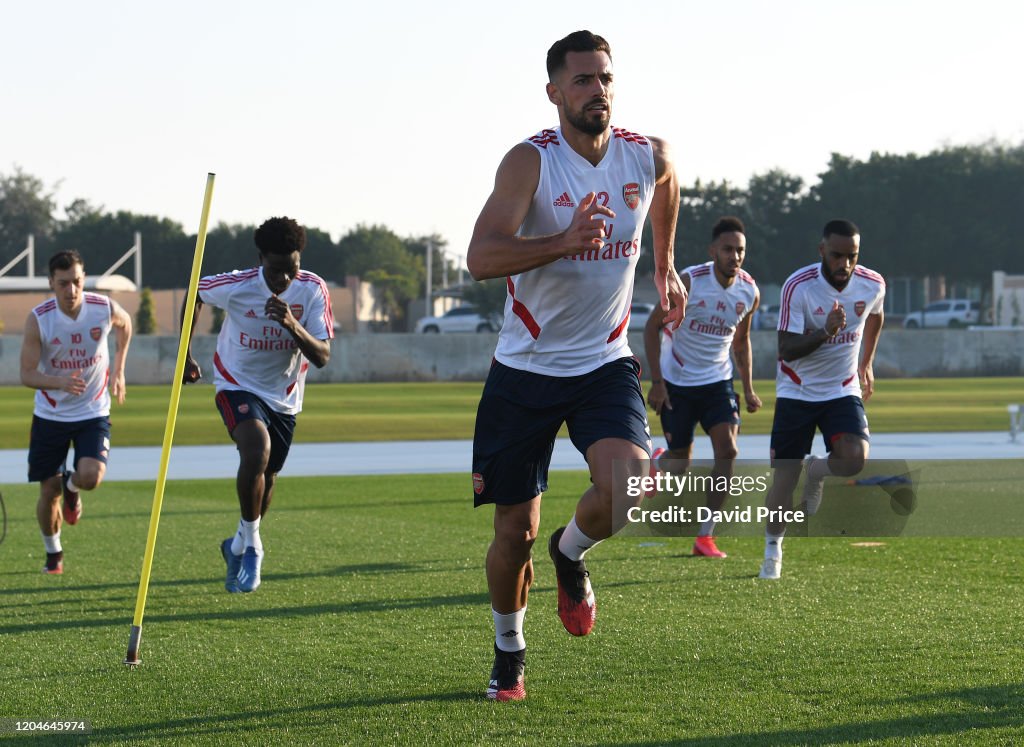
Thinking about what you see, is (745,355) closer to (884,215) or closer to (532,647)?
(532,647)

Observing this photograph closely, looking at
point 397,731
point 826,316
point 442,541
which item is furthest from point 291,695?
point 442,541

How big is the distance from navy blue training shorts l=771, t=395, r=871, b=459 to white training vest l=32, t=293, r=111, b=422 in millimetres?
4450

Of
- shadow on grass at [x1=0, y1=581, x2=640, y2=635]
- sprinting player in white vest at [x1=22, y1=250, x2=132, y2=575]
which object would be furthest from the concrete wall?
shadow on grass at [x1=0, y1=581, x2=640, y2=635]

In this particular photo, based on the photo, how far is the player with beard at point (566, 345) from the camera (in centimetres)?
532

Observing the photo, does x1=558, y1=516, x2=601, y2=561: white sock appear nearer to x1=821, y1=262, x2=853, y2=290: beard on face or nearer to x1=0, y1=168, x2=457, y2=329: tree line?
x1=821, y1=262, x2=853, y2=290: beard on face

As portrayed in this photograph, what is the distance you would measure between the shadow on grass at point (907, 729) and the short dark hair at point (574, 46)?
8.00 feet

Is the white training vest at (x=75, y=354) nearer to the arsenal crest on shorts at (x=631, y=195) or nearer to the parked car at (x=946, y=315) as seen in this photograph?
the arsenal crest on shorts at (x=631, y=195)

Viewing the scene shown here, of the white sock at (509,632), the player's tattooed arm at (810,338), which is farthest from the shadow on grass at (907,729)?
the player's tattooed arm at (810,338)

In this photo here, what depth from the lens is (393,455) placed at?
20656 mm

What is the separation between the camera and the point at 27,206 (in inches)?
4754

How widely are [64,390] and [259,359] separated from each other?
4.98 feet

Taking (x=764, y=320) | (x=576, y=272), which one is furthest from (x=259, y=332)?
(x=764, y=320)

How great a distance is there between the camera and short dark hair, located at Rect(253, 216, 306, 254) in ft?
28.8

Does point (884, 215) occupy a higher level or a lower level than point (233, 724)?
higher
